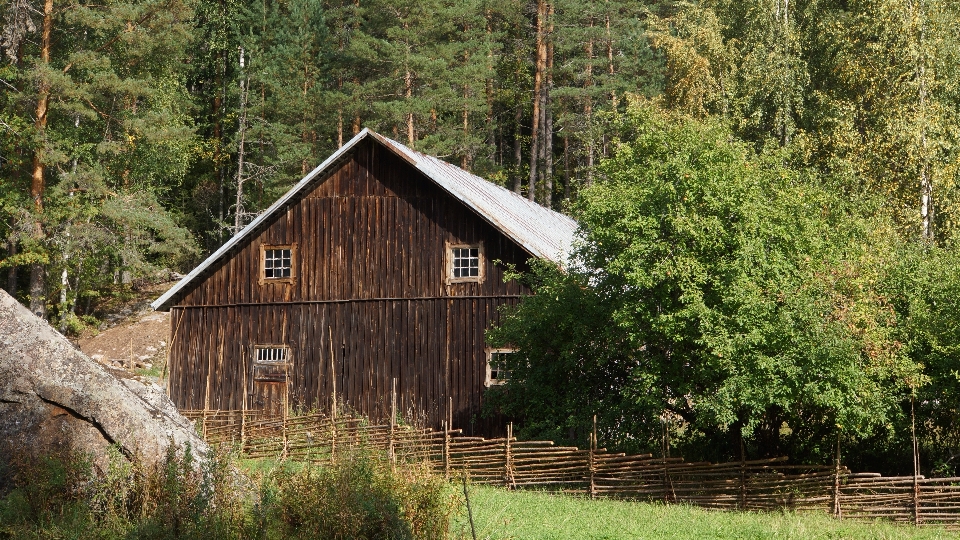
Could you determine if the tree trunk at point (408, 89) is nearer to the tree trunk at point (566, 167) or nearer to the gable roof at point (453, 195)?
the tree trunk at point (566, 167)

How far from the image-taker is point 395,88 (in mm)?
44688

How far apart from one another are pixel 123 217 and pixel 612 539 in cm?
2522

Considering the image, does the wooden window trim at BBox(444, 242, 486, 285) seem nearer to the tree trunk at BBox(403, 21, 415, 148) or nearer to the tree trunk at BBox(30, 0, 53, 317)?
the tree trunk at BBox(30, 0, 53, 317)

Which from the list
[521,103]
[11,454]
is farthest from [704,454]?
[521,103]

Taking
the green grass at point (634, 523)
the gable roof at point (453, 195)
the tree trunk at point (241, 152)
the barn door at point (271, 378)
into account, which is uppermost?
the tree trunk at point (241, 152)

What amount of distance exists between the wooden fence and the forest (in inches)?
28.9

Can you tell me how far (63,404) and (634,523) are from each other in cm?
822

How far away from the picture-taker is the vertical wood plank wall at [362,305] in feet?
78.8

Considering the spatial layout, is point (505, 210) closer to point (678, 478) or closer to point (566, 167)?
point (678, 478)

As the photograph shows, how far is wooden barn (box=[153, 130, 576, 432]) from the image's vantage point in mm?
23953

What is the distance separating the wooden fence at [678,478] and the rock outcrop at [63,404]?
191 inches

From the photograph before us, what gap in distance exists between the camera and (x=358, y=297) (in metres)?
25.0

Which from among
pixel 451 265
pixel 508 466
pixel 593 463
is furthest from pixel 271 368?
pixel 593 463

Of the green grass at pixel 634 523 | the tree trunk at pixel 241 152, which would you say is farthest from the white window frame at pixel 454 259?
the tree trunk at pixel 241 152
